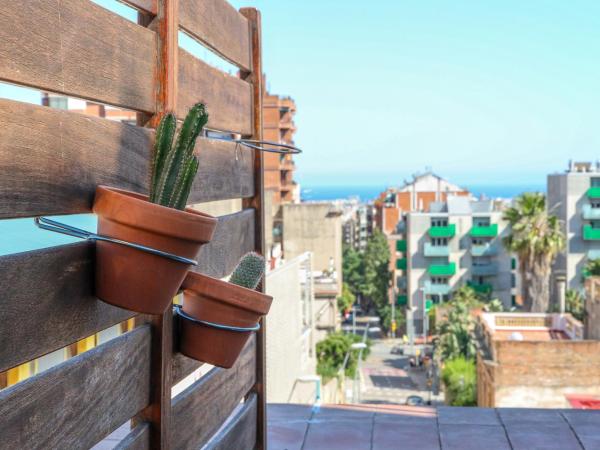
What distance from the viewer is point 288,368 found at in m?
18.6

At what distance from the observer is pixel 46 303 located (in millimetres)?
1618

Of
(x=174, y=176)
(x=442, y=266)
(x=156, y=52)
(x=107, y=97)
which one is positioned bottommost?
(x=442, y=266)

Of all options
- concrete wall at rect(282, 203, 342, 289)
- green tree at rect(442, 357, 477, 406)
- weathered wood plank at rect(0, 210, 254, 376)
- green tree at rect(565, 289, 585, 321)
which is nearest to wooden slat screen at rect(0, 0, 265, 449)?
weathered wood plank at rect(0, 210, 254, 376)

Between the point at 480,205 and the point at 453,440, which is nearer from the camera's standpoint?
the point at 453,440

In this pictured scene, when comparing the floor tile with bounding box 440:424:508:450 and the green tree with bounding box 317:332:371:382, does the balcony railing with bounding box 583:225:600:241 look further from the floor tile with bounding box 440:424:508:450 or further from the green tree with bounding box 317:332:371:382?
the floor tile with bounding box 440:424:508:450

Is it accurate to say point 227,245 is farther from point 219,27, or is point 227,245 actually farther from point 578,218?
point 578,218

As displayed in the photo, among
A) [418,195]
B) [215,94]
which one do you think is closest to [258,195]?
[215,94]

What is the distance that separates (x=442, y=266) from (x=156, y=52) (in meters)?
55.1

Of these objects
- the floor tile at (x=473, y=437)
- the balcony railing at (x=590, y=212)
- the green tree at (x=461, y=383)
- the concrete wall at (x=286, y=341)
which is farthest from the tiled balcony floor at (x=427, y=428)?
the balcony railing at (x=590, y=212)

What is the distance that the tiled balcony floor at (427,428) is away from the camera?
4621 millimetres

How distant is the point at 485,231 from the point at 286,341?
3917 centimetres

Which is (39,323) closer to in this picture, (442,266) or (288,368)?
(288,368)

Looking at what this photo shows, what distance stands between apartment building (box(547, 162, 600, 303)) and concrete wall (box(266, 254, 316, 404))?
1189 inches

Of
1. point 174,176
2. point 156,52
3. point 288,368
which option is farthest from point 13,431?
point 288,368
